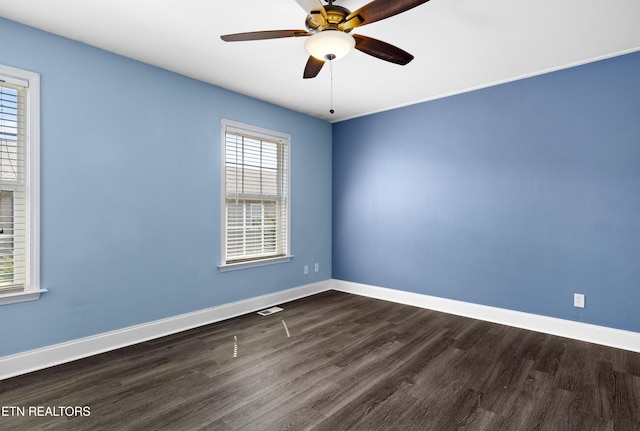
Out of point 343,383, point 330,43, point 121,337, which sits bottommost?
point 343,383

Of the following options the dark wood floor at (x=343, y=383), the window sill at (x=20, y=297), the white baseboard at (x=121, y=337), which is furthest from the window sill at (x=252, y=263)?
the window sill at (x=20, y=297)

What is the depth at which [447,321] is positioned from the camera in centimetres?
355

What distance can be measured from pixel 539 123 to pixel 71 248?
443 cm

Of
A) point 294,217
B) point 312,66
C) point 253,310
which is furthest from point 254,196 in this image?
point 312,66

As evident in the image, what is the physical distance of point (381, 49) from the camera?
2.17 m

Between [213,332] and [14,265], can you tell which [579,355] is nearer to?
[213,332]

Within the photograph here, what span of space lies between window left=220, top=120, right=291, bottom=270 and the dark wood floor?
40.1 inches

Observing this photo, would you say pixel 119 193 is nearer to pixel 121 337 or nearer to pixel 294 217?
pixel 121 337

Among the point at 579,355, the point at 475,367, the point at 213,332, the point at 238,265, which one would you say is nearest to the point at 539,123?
the point at 579,355

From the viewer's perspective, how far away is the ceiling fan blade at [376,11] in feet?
5.53

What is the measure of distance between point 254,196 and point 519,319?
3.24 meters

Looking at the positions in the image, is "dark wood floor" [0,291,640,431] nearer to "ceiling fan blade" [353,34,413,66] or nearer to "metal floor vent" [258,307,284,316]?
"metal floor vent" [258,307,284,316]

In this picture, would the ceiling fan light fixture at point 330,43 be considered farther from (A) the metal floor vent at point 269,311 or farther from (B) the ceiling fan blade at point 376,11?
(A) the metal floor vent at point 269,311

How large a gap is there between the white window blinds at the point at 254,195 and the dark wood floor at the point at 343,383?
1.06m
